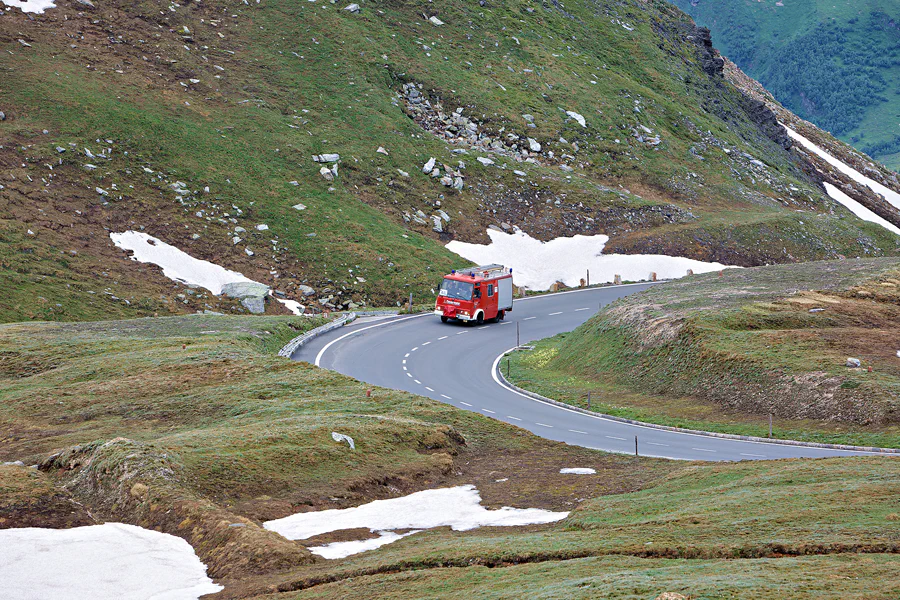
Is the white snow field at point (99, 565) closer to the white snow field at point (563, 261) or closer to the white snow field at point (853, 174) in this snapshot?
the white snow field at point (563, 261)

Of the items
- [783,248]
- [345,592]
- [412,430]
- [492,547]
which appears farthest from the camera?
[783,248]

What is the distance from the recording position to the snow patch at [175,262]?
5834cm

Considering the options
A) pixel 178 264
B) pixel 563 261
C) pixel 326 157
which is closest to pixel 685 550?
pixel 178 264

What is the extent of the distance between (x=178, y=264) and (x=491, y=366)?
25506 mm

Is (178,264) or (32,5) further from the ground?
(32,5)

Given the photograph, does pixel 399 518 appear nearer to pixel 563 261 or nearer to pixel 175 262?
pixel 175 262

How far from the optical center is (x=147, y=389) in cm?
3444

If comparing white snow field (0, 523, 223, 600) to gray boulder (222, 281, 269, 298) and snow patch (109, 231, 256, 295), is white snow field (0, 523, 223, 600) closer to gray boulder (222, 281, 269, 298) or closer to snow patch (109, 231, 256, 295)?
gray boulder (222, 281, 269, 298)

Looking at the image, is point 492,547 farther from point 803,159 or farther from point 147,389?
point 803,159

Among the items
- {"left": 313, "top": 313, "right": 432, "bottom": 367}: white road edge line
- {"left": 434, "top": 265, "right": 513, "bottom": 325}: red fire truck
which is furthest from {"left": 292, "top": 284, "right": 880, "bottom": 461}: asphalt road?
{"left": 434, "top": 265, "right": 513, "bottom": 325}: red fire truck

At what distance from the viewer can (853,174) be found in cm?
11781

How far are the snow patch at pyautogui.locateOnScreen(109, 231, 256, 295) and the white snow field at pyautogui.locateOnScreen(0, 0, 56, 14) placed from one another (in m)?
29.2

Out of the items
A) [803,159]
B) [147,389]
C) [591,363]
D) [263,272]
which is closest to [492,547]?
[147,389]

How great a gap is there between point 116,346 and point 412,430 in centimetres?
2013
